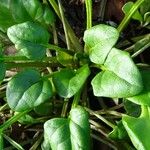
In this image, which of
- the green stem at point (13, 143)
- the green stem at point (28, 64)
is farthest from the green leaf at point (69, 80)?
the green stem at point (13, 143)

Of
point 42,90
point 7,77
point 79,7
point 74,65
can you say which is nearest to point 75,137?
point 42,90

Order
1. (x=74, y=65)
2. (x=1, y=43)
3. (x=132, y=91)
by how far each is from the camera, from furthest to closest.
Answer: (x=1, y=43), (x=74, y=65), (x=132, y=91)

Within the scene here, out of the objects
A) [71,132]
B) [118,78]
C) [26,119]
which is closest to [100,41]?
[118,78]

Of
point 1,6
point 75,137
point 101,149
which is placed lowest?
point 101,149

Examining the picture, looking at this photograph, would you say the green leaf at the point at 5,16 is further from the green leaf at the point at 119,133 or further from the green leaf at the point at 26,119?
the green leaf at the point at 119,133

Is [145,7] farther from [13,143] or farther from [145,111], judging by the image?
[13,143]

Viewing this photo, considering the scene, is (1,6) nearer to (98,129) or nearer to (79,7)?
(79,7)
